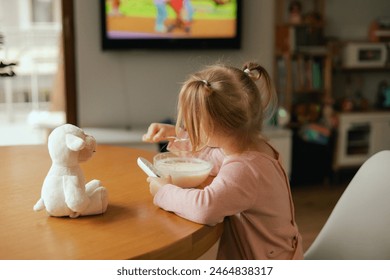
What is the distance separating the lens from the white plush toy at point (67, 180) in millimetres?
910

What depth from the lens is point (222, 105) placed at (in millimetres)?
1020

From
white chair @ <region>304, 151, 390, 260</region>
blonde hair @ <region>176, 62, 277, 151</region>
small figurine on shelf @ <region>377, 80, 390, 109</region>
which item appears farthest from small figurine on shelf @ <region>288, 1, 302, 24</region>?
blonde hair @ <region>176, 62, 277, 151</region>

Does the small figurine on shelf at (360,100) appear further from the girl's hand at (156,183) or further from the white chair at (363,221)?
the girl's hand at (156,183)

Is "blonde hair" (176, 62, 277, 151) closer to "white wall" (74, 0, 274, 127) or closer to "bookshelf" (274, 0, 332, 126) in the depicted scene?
"white wall" (74, 0, 274, 127)

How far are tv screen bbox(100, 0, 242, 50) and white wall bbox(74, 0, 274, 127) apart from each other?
9cm

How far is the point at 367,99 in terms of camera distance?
4012mm

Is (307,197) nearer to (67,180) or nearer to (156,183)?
(156,183)

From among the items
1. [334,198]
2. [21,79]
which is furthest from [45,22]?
[334,198]

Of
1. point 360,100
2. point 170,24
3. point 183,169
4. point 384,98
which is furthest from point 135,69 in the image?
point 183,169

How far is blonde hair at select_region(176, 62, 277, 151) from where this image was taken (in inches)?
40.0

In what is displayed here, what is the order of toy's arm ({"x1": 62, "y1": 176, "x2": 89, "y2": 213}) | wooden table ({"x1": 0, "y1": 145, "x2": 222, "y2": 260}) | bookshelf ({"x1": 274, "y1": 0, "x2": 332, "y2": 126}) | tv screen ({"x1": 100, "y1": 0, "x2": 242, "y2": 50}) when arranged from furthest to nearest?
bookshelf ({"x1": 274, "y1": 0, "x2": 332, "y2": 126}), tv screen ({"x1": 100, "y1": 0, "x2": 242, "y2": 50}), toy's arm ({"x1": 62, "y1": 176, "x2": 89, "y2": 213}), wooden table ({"x1": 0, "y1": 145, "x2": 222, "y2": 260})

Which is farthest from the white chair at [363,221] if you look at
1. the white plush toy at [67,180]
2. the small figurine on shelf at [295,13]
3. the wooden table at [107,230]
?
the small figurine on shelf at [295,13]

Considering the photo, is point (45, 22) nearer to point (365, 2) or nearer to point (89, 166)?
point (365, 2)

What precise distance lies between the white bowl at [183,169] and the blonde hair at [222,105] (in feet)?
0.20
